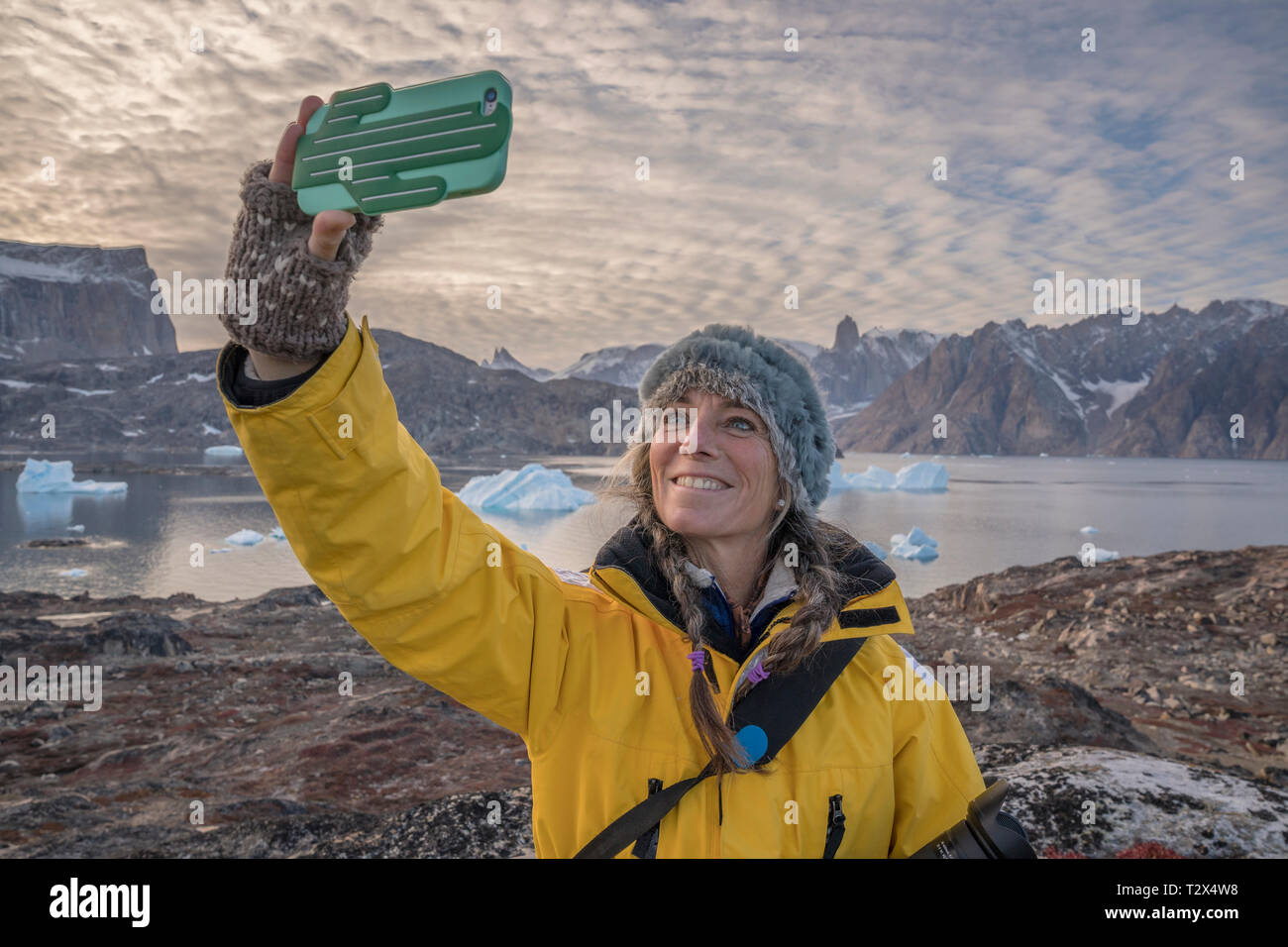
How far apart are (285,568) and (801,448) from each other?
25679mm

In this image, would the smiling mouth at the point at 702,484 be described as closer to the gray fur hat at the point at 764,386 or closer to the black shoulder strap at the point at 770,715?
the gray fur hat at the point at 764,386

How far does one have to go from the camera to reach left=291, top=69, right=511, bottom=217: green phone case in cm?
122

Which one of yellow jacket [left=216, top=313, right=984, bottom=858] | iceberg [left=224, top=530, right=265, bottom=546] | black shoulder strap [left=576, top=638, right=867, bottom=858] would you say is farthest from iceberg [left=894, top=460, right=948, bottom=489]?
black shoulder strap [left=576, top=638, right=867, bottom=858]

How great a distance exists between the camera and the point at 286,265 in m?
1.36

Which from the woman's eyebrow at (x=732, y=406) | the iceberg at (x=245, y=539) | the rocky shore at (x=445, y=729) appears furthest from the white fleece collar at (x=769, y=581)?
the iceberg at (x=245, y=539)

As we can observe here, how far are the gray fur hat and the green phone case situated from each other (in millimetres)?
1115

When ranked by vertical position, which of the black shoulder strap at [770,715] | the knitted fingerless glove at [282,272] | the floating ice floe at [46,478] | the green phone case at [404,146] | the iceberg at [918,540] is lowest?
the iceberg at [918,540]

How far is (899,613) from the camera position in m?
1.94

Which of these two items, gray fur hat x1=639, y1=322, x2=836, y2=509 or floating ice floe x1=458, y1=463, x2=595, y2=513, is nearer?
gray fur hat x1=639, y1=322, x2=836, y2=509

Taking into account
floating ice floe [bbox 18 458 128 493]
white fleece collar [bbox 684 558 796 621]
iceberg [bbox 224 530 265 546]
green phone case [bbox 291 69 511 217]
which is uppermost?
floating ice floe [bbox 18 458 128 493]

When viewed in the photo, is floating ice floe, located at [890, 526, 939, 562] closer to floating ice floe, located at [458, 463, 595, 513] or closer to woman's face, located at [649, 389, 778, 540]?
floating ice floe, located at [458, 463, 595, 513]

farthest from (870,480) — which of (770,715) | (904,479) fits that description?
(770,715)

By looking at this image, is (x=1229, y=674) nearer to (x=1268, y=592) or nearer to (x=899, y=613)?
(x=1268, y=592)

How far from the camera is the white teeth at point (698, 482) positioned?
203 centimetres
